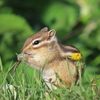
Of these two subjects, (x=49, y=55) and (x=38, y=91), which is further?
(x=49, y=55)

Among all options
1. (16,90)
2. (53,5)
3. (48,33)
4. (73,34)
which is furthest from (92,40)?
(16,90)

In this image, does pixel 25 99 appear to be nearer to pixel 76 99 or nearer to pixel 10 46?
pixel 76 99

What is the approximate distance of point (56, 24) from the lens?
843 cm

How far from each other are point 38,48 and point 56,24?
152 inches

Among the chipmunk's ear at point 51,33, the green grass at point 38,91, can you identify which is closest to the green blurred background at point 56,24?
the chipmunk's ear at point 51,33

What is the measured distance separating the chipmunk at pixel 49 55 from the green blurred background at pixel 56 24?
2.45 meters

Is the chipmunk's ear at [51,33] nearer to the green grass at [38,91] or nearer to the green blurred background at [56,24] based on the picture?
the green grass at [38,91]

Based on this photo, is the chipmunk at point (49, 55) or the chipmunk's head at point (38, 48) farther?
the chipmunk's head at point (38, 48)

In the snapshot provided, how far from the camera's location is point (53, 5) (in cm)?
898

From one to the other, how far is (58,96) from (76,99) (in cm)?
19

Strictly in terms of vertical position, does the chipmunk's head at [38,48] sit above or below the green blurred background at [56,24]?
above

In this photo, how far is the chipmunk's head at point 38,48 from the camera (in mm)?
4551

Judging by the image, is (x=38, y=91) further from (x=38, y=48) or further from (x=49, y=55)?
(x=38, y=48)

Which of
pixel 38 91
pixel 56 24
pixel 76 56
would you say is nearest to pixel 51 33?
pixel 76 56
